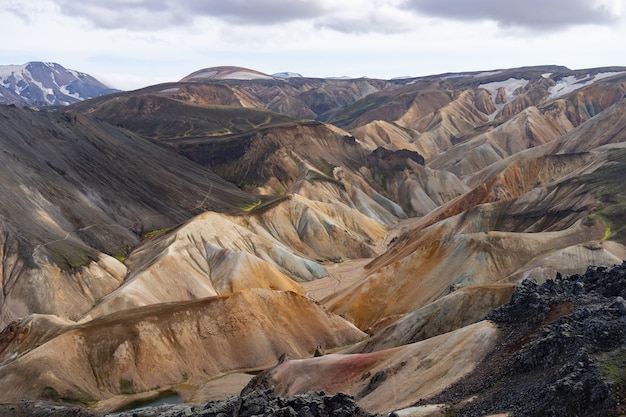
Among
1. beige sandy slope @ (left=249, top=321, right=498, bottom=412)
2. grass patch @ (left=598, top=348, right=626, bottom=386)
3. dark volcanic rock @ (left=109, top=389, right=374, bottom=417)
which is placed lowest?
beige sandy slope @ (left=249, top=321, right=498, bottom=412)

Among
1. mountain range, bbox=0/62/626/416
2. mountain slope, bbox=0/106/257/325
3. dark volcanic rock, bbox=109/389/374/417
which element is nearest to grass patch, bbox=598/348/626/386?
mountain range, bbox=0/62/626/416

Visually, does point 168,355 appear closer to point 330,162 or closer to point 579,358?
point 579,358

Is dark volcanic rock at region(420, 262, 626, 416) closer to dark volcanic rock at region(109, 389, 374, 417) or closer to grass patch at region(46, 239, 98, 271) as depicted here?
dark volcanic rock at region(109, 389, 374, 417)

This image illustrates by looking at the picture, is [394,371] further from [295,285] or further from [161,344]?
[295,285]

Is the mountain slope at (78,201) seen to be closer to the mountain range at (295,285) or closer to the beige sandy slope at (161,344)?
the mountain range at (295,285)

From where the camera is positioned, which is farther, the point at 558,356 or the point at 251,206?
the point at 251,206


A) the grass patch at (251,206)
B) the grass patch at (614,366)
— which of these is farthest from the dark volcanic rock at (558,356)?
the grass patch at (251,206)

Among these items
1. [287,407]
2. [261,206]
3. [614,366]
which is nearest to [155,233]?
[261,206]
